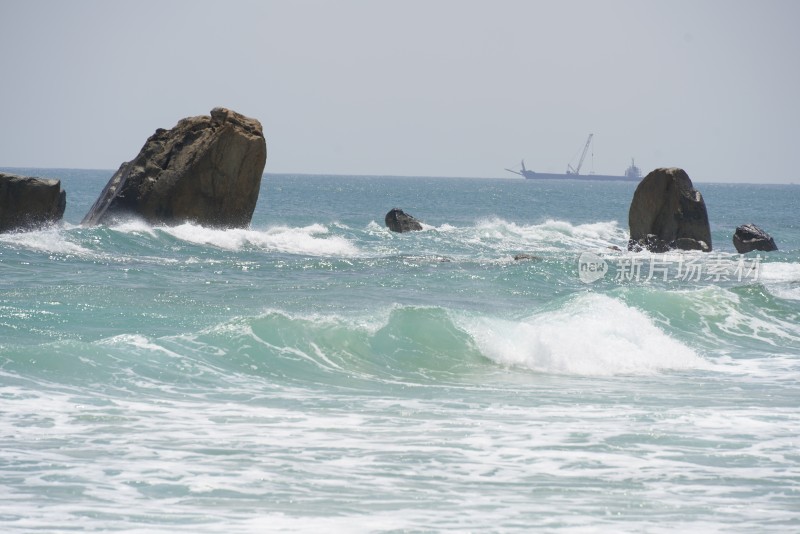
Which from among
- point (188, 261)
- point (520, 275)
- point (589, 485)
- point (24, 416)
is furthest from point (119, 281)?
point (589, 485)

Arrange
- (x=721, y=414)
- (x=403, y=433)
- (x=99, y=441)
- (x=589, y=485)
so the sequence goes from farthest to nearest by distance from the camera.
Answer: (x=721, y=414)
(x=403, y=433)
(x=99, y=441)
(x=589, y=485)

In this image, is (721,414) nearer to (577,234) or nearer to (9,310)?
(9,310)

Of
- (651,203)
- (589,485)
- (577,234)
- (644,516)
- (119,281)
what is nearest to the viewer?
(644,516)

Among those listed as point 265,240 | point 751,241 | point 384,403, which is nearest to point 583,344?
point 384,403

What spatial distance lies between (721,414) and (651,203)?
1945 cm

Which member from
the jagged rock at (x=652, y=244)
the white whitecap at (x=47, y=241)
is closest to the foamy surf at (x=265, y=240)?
the white whitecap at (x=47, y=241)

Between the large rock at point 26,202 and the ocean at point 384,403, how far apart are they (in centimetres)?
438

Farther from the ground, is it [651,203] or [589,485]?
[651,203]

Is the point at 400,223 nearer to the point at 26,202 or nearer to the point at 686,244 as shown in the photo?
the point at 686,244

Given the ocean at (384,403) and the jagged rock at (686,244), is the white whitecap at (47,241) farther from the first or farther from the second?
the jagged rock at (686,244)

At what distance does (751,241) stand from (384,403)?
23062 mm

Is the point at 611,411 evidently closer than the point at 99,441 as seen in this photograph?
No

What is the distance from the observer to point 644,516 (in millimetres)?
6496

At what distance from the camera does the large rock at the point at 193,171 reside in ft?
84.2
